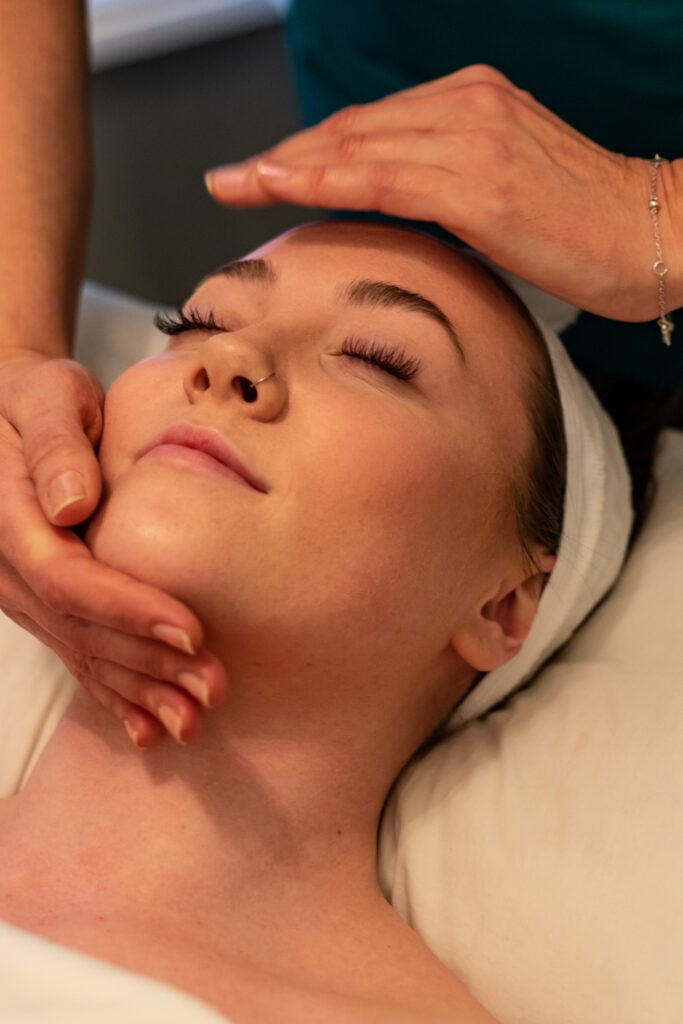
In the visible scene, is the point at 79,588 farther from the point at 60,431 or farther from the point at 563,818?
the point at 563,818

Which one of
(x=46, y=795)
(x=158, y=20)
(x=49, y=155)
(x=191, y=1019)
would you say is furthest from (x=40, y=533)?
(x=158, y=20)

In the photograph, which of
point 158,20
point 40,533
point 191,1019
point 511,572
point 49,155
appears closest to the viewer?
point 191,1019

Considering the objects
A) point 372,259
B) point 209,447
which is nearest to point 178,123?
point 372,259

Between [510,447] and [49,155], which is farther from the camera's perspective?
[49,155]

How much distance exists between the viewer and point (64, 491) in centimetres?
95

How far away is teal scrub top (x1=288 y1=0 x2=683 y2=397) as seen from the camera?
52.4 inches

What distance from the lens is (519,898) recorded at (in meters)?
1.14

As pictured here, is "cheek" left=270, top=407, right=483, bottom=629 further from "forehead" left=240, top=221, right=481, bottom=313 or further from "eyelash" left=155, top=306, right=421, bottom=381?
"forehead" left=240, top=221, right=481, bottom=313

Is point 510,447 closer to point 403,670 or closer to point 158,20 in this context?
point 403,670

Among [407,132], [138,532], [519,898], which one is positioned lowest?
[519,898]

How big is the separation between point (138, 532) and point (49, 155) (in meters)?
0.80

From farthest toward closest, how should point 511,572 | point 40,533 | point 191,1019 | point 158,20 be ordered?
point 158,20 → point 511,572 → point 40,533 → point 191,1019

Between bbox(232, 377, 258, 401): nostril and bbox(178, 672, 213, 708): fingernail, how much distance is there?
0.29 m

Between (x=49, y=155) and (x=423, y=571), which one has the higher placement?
(x=49, y=155)
